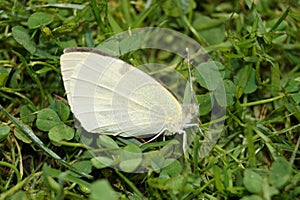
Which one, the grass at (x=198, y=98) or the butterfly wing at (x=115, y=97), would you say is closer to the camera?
the grass at (x=198, y=98)

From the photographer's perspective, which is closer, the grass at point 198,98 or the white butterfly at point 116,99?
the grass at point 198,98

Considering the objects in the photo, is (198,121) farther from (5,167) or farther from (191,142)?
(5,167)

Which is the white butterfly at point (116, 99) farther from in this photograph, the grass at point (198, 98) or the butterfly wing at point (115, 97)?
the grass at point (198, 98)

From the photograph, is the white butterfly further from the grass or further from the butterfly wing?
the grass

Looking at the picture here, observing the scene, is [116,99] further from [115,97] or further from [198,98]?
[198,98]

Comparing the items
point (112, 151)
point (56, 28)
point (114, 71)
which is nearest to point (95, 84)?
point (114, 71)

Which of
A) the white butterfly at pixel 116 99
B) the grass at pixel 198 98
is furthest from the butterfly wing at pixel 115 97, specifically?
the grass at pixel 198 98

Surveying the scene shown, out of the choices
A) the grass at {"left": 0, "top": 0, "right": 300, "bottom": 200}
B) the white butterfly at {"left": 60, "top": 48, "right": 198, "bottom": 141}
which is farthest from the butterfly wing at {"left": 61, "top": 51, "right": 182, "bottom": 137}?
the grass at {"left": 0, "top": 0, "right": 300, "bottom": 200}
